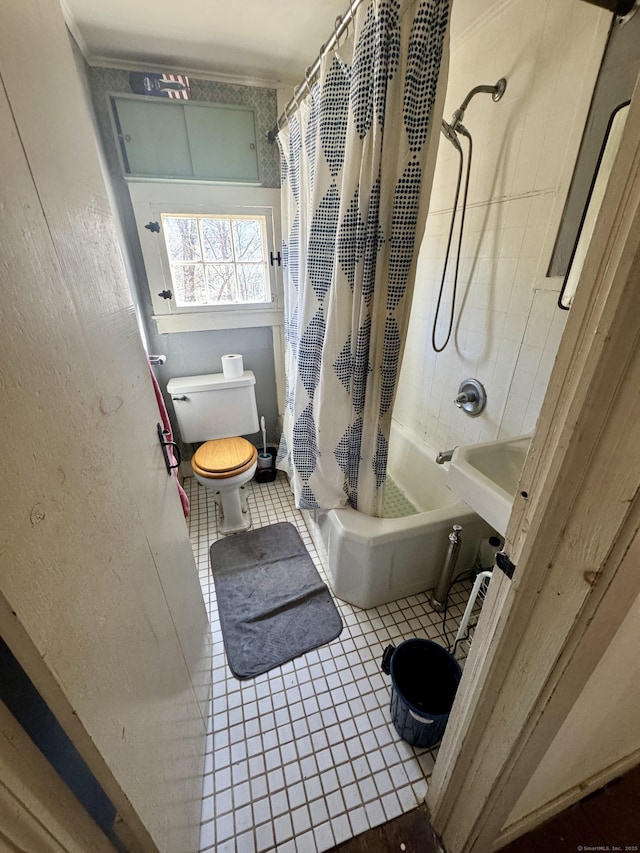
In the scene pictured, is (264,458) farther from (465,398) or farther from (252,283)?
(465,398)

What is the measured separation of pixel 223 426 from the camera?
217 cm

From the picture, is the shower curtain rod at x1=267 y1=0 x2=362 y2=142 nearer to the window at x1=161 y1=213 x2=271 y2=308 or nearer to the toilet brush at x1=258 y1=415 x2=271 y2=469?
the window at x1=161 y1=213 x2=271 y2=308

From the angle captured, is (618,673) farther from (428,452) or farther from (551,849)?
(428,452)

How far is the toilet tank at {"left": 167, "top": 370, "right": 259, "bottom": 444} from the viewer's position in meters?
2.04

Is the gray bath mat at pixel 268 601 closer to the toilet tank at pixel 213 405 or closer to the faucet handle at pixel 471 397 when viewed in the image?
the toilet tank at pixel 213 405

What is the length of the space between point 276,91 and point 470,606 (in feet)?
8.50

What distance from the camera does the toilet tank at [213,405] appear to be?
204 centimetres

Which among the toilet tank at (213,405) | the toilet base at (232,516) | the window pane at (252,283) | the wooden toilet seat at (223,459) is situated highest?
the window pane at (252,283)

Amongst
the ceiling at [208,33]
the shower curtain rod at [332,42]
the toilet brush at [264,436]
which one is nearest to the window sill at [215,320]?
the toilet brush at [264,436]

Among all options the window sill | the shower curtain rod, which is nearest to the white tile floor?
the window sill

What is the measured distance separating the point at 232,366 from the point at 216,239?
0.75 metres

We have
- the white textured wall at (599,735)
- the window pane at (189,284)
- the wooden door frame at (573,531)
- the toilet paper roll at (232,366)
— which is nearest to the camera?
the wooden door frame at (573,531)

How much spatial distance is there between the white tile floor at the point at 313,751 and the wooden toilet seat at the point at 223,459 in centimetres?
69

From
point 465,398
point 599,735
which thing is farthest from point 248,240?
point 599,735
